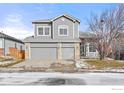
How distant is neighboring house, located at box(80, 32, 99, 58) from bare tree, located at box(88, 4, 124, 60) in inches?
4.3

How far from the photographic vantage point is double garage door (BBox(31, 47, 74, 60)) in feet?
20.3

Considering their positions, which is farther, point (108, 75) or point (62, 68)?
point (108, 75)

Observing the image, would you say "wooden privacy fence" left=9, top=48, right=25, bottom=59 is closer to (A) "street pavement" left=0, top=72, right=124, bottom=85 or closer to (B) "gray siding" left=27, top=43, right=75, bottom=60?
(B) "gray siding" left=27, top=43, right=75, bottom=60

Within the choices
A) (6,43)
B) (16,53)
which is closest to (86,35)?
(16,53)

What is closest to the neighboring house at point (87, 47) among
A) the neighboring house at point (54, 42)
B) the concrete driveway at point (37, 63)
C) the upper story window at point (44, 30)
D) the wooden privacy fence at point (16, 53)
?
the neighboring house at point (54, 42)

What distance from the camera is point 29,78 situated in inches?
Result: 234

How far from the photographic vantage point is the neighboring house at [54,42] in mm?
6199

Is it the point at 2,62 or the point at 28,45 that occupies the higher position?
the point at 28,45

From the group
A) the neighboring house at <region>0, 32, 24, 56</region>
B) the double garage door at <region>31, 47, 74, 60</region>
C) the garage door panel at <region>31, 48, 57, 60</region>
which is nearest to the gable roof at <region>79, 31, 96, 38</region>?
the double garage door at <region>31, 47, 74, 60</region>

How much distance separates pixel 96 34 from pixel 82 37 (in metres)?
0.34

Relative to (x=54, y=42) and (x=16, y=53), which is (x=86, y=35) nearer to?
(x=54, y=42)
